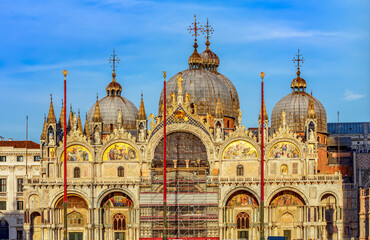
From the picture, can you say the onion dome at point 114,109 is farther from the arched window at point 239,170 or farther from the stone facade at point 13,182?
the arched window at point 239,170

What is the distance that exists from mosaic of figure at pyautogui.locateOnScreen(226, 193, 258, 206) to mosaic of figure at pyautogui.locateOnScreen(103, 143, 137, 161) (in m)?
11.4

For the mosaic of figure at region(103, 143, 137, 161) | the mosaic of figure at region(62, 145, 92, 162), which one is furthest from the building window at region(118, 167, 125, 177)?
the mosaic of figure at region(62, 145, 92, 162)

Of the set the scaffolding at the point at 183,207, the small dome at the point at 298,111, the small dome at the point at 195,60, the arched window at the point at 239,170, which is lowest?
the scaffolding at the point at 183,207

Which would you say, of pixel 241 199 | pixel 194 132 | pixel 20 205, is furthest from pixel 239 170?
pixel 20 205

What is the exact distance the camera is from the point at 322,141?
12581 centimetres

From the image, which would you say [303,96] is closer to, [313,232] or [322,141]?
[322,141]

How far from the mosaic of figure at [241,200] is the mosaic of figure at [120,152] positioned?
11.4m

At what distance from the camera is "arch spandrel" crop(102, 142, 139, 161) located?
375 ft

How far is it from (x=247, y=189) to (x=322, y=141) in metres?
18.4

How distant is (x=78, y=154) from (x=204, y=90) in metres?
17.0

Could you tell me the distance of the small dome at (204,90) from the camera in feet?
399

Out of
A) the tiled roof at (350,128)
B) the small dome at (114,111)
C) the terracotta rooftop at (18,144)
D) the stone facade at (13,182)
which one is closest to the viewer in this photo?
the stone facade at (13,182)

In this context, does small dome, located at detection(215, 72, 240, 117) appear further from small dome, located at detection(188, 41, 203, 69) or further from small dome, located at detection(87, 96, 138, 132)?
small dome, located at detection(87, 96, 138, 132)

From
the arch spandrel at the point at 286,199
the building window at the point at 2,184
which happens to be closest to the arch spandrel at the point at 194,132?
the arch spandrel at the point at 286,199
